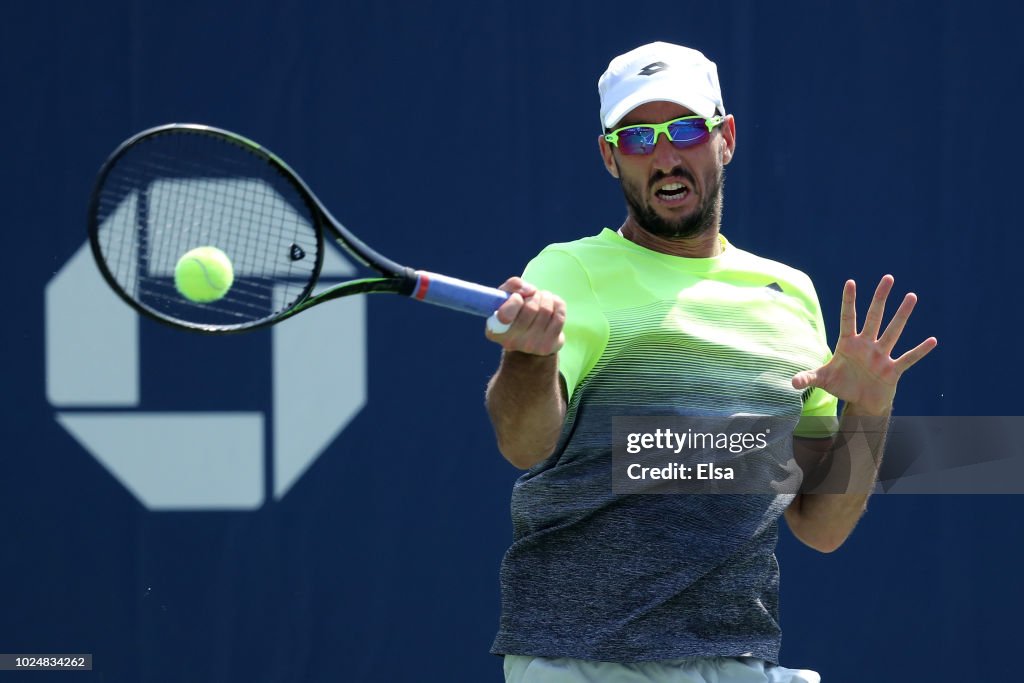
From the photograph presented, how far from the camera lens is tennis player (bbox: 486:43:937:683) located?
210 centimetres

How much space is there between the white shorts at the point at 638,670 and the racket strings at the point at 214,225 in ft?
2.18

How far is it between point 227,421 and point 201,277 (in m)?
1.57

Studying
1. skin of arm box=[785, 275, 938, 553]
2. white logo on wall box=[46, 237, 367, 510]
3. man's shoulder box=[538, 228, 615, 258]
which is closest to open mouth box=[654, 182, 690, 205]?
man's shoulder box=[538, 228, 615, 258]

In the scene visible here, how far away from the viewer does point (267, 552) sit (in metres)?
3.56

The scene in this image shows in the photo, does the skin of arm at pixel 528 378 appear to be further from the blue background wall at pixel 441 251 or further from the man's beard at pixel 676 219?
the blue background wall at pixel 441 251

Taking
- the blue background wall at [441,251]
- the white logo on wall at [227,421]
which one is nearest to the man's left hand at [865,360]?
the blue background wall at [441,251]

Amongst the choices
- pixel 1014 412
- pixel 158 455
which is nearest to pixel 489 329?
pixel 158 455

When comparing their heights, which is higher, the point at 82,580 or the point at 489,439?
the point at 489,439

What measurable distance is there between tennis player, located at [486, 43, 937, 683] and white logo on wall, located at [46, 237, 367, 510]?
142 centimetres

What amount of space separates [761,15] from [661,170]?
150cm

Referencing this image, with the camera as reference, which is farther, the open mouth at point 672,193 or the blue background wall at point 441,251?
the blue background wall at point 441,251

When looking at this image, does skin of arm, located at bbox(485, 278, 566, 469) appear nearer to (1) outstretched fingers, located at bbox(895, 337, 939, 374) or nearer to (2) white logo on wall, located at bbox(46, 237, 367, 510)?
(1) outstretched fingers, located at bbox(895, 337, 939, 374)

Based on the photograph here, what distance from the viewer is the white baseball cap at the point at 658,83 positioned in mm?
2254

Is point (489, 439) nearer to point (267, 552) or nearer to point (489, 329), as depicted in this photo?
point (267, 552)
